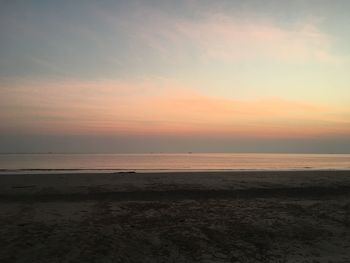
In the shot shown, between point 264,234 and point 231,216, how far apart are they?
162 cm

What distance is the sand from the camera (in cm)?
862

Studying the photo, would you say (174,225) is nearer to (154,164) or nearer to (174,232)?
(174,232)

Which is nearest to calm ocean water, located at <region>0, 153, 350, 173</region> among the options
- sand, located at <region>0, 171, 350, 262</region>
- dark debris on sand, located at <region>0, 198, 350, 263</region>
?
sand, located at <region>0, 171, 350, 262</region>

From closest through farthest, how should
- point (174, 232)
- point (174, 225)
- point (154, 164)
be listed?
1. point (174, 232)
2. point (174, 225)
3. point (154, 164)

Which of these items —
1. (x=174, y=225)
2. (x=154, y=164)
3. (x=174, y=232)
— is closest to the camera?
(x=174, y=232)

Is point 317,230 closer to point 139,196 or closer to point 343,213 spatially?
point 343,213

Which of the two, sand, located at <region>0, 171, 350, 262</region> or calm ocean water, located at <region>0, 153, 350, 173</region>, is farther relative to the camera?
calm ocean water, located at <region>0, 153, 350, 173</region>

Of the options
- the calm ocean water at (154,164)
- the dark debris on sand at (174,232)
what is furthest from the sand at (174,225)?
the calm ocean water at (154,164)

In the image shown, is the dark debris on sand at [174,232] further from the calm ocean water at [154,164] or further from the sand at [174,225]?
the calm ocean water at [154,164]

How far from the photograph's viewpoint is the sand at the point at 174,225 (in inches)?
339

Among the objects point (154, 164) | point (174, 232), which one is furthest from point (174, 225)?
point (154, 164)

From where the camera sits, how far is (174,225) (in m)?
10.5

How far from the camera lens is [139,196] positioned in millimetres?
14578

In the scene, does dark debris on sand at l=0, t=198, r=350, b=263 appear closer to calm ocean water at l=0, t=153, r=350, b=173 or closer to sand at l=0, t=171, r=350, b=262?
sand at l=0, t=171, r=350, b=262
